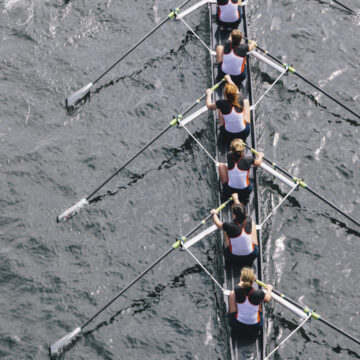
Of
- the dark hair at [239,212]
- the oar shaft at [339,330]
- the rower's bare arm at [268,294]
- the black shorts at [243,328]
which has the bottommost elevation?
the oar shaft at [339,330]

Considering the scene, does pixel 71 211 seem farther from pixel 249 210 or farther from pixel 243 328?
pixel 243 328

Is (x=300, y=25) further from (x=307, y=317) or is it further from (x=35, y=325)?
(x=35, y=325)

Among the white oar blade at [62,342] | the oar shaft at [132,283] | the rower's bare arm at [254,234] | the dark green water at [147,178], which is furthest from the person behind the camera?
the dark green water at [147,178]

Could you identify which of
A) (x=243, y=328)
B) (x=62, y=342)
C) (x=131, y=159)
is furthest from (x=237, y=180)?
(x=62, y=342)

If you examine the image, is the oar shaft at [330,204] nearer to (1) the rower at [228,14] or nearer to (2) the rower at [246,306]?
(2) the rower at [246,306]

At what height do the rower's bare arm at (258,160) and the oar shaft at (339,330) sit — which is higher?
the rower's bare arm at (258,160)

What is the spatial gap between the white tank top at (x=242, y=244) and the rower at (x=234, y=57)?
5.88 meters

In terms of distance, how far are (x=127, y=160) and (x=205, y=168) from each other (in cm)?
223

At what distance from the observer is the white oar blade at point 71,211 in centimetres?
1902

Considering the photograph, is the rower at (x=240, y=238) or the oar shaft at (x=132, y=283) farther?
the oar shaft at (x=132, y=283)

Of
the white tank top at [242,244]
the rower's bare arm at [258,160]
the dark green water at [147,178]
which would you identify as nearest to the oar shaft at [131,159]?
the dark green water at [147,178]

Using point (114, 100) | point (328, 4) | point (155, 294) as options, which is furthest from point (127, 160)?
point (328, 4)

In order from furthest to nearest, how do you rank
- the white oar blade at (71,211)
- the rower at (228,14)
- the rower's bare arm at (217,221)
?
the rower at (228,14)
the white oar blade at (71,211)
the rower's bare arm at (217,221)

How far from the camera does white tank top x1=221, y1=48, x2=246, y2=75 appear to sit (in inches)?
787
